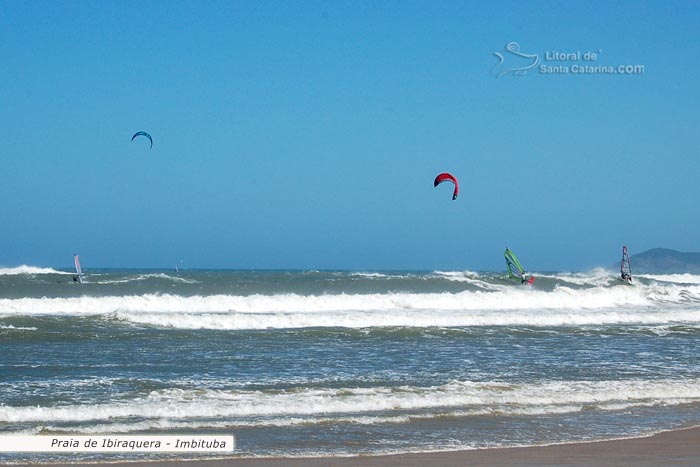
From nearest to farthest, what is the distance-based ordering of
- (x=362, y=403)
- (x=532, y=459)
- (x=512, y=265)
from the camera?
(x=532, y=459) → (x=362, y=403) → (x=512, y=265)

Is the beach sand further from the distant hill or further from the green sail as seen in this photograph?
the distant hill

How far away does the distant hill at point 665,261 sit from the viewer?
94938 millimetres

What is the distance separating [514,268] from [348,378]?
1106 inches

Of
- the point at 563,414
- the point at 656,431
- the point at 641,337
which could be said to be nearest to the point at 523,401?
the point at 563,414

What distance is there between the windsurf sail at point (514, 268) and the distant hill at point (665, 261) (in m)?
59.9

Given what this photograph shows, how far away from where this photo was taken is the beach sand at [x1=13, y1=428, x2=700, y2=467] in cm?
692

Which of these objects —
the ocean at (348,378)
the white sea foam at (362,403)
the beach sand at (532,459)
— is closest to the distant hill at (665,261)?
the ocean at (348,378)

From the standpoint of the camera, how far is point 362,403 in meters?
9.66

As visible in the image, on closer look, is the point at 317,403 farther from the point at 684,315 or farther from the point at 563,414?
the point at 684,315
